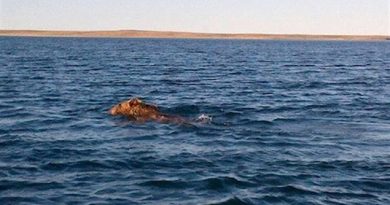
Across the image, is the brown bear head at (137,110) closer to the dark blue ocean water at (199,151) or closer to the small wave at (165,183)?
the dark blue ocean water at (199,151)

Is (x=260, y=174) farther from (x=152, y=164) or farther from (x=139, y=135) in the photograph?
(x=139, y=135)

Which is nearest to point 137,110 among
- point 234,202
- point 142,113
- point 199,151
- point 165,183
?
point 142,113

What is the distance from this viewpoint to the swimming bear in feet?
71.1

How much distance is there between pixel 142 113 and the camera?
2227 cm

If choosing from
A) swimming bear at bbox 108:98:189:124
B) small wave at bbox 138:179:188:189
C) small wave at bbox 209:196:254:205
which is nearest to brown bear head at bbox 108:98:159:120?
swimming bear at bbox 108:98:189:124

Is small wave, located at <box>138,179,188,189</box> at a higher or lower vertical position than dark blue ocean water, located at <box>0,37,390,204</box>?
higher

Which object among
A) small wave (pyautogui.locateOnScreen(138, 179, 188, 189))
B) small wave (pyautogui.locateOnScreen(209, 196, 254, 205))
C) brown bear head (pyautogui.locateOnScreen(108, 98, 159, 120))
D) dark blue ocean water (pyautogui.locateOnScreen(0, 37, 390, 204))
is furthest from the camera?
brown bear head (pyautogui.locateOnScreen(108, 98, 159, 120))

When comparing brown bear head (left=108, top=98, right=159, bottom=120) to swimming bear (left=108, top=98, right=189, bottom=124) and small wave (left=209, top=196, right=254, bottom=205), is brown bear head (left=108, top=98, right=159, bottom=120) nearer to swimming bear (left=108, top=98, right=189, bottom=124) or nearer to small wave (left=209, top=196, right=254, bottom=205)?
swimming bear (left=108, top=98, right=189, bottom=124)

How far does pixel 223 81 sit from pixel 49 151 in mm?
27098

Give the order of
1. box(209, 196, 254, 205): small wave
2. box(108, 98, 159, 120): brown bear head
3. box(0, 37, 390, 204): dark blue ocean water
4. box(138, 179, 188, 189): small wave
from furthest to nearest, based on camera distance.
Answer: box(108, 98, 159, 120): brown bear head
box(138, 179, 188, 189): small wave
box(0, 37, 390, 204): dark blue ocean water
box(209, 196, 254, 205): small wave

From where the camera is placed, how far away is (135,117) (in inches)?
867

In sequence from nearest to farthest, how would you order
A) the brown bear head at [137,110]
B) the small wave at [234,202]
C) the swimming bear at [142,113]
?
the small wave at [234,202] < the swimming bear at [142,113] < the brown bear head at [137,110]

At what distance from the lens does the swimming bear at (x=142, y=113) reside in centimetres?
2167

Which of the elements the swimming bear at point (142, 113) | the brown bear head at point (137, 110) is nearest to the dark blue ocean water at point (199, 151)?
the swimming bear at point (142, 113)
